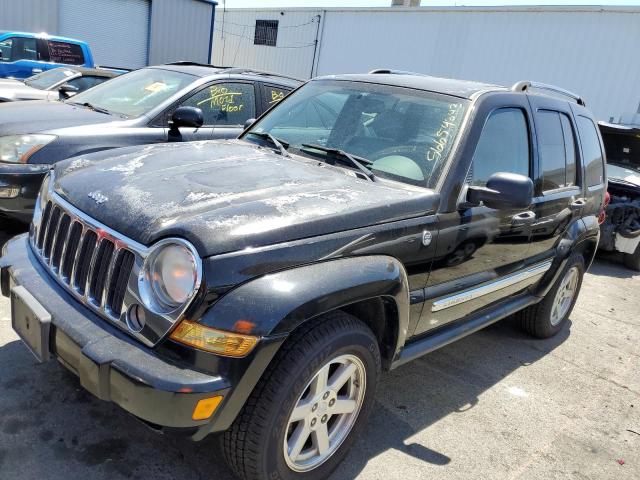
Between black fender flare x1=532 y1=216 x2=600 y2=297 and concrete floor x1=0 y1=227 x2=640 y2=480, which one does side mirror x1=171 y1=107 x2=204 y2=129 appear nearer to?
concrete floor x1=0 y1=227 x2=640 y2=480

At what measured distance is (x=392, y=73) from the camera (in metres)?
3.97

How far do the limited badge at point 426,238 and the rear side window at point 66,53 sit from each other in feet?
43.1

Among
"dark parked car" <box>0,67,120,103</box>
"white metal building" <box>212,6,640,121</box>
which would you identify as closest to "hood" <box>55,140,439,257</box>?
"dark parked car" <box>0,67,120,103</box>

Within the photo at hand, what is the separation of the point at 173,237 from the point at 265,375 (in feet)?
2.06

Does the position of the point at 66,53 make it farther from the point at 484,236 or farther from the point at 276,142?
the point at 484,236

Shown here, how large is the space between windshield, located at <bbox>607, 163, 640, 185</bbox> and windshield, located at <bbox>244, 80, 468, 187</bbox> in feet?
17.2

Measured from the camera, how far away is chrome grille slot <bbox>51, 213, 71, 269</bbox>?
251cm

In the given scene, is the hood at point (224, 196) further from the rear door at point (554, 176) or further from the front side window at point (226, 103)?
the front side window at point (226, 103)

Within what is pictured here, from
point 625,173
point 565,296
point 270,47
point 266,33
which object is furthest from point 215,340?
point 266,33

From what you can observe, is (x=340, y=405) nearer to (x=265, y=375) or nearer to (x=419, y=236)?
(x=265, y=375)

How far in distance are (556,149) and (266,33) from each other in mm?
24324

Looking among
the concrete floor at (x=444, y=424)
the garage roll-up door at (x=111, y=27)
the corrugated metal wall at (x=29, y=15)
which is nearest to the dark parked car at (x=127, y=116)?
the concrete floor at (x=444, y=424)

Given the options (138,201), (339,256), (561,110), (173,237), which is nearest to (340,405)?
(339,256)

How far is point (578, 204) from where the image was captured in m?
4.18
